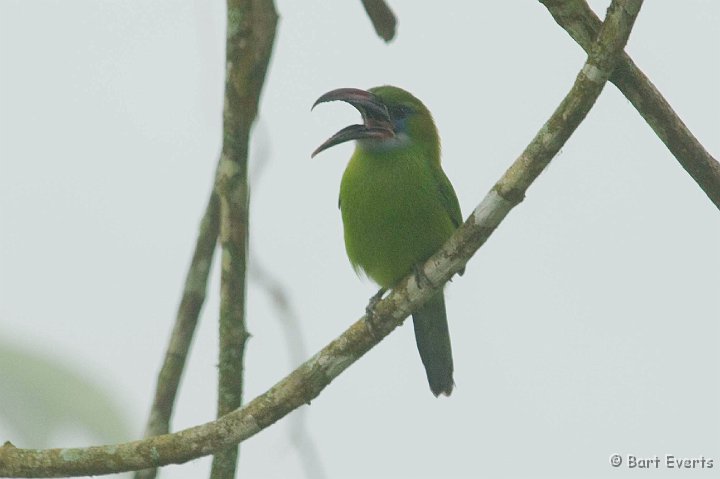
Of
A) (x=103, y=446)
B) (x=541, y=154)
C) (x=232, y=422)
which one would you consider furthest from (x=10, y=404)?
(x=541, y=154)

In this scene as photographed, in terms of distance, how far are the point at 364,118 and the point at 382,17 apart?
433mm

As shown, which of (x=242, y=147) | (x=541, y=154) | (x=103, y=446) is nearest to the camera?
(x=541, y=154)

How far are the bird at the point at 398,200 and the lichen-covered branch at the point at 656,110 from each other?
127 cm

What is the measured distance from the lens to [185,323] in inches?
203

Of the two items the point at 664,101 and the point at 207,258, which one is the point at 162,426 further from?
the point at 664,101

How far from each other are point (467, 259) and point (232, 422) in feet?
2.96

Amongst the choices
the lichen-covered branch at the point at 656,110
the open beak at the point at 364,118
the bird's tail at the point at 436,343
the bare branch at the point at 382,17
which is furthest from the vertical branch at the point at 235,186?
the lichen-covered branch at the point at 656,110

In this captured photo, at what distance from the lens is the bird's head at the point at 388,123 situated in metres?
4.92

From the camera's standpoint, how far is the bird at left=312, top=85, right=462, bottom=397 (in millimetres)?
4805

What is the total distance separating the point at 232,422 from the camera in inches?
149

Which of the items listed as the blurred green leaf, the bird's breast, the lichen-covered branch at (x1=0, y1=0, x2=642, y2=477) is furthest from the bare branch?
the blurred green leaf

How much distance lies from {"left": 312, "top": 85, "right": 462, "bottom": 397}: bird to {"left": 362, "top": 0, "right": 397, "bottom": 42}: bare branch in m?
0.25

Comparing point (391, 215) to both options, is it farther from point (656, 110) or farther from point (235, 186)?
Result: point (656, 110)

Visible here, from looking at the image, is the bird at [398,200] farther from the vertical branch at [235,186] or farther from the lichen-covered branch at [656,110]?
the lichen-covered branch at [656,110]
